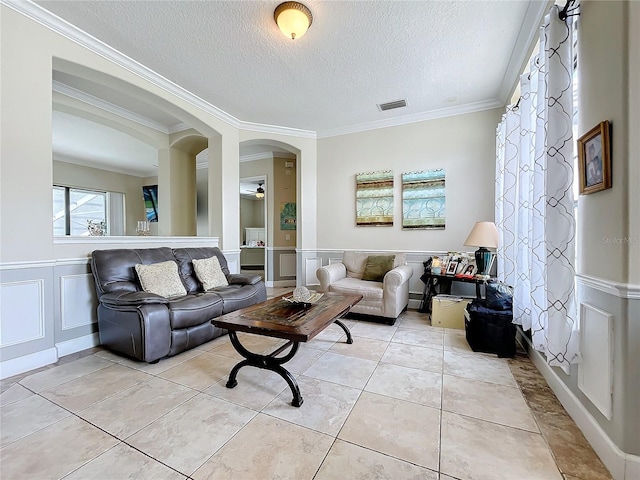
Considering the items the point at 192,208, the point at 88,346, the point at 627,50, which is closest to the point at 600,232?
the point at 627,50

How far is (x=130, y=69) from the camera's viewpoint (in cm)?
288

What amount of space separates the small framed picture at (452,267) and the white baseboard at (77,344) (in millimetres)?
3953

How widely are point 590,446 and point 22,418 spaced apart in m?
3.15

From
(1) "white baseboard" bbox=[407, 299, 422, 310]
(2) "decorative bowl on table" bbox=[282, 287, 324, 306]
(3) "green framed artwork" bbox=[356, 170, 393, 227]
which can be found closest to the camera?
(2) "decorative bowl on table" bbox=[282, 287, 324, 306]

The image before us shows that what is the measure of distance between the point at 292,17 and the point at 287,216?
4.08m

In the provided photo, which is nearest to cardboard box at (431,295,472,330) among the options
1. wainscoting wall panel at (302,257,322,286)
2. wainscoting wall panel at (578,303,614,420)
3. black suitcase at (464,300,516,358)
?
black suitcase at (464,300,516,358)

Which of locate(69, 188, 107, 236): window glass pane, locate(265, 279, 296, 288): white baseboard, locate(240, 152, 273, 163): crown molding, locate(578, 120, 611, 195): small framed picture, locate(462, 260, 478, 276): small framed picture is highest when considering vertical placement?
locate(240, 152, 273, 163): crown molding

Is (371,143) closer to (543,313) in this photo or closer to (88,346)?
(543,313)

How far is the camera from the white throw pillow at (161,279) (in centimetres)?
268

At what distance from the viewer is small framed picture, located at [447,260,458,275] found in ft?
11.1

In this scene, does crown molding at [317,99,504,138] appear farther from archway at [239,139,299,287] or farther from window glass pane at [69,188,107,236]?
window glass pane at [69,188,107,236]

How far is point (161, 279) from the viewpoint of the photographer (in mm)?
2771

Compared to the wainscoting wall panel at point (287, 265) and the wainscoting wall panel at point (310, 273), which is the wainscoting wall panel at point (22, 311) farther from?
the wainscoting wall panel at point (287, 265)

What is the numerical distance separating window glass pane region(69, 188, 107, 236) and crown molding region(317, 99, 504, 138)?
6283 mm
